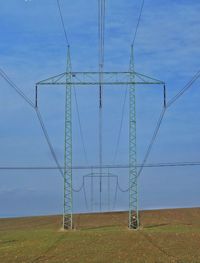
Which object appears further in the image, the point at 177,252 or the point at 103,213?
the point at 103,213

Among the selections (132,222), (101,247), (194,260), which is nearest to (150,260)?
(194,260)

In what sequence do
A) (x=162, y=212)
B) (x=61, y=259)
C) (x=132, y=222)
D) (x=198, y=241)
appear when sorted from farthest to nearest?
(x=162, y=212) < (x=132, y=222) < (x=198, y=241) < (x=61, y=259)

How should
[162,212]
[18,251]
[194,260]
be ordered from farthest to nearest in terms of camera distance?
[162,212] < [18,251] < [194,260]

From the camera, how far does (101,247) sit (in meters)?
39.6

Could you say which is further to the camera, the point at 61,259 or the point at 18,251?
the point at 18,251

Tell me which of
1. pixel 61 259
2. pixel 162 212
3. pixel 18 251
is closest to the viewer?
pixel 61 259

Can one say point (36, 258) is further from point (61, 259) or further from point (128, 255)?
point (128, 255)

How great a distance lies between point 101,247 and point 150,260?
10.7m

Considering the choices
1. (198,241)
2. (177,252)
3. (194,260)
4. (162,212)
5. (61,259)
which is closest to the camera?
(194,260)

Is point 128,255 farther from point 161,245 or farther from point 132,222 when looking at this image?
point 132,222

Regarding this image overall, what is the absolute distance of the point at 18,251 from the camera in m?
38.2

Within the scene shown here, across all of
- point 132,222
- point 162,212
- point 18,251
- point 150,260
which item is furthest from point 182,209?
point 150,260

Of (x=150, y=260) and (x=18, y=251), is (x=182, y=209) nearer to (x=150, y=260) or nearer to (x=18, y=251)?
(x=18, y=251)

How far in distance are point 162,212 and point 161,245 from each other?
58208 mm
